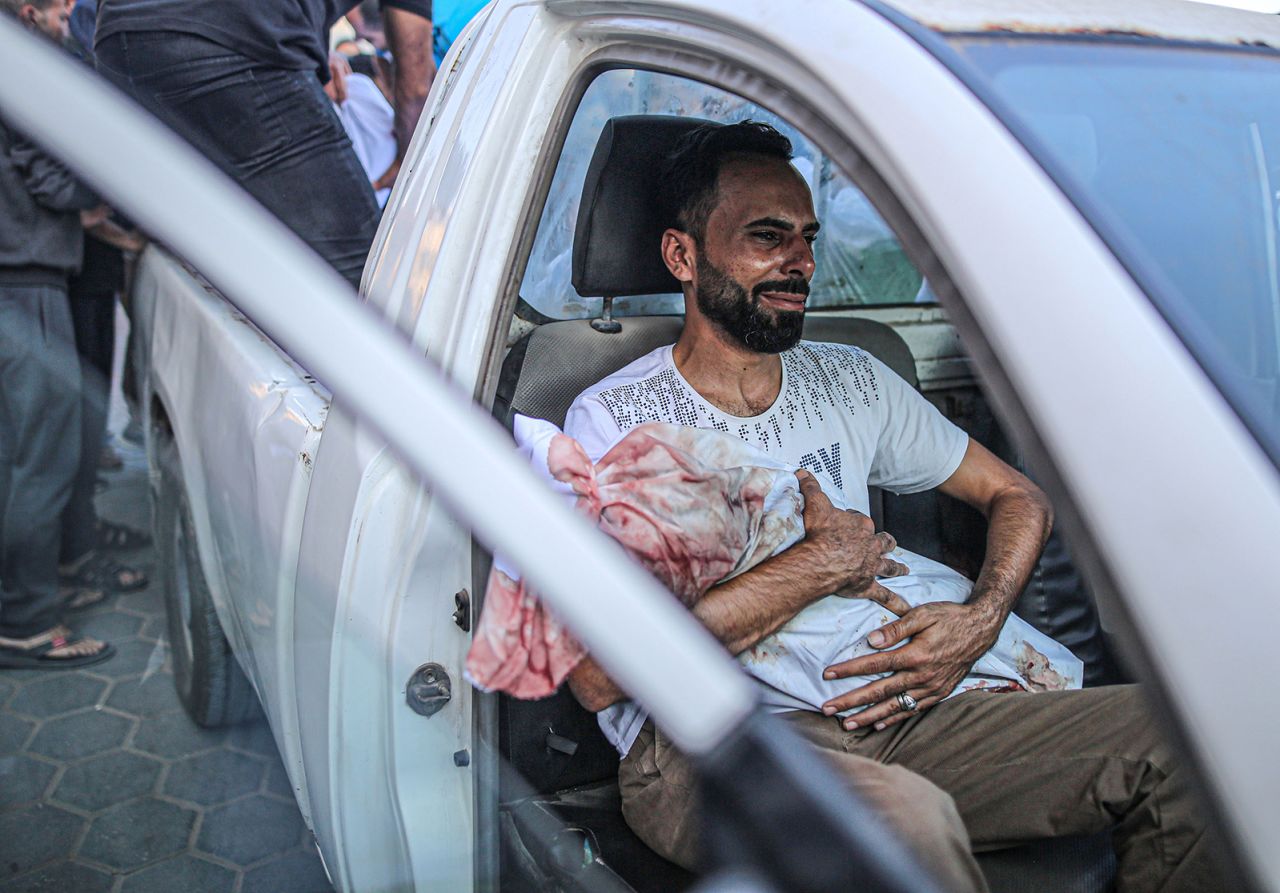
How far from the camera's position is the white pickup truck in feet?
2.61

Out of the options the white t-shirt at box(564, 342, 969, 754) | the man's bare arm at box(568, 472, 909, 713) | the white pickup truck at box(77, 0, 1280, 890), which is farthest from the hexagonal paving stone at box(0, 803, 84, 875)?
the man's bare arm at box(568, 472, 909, 713)

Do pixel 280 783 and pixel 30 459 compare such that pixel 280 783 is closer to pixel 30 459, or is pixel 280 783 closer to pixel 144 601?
pixel 144 601

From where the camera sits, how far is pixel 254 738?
1898mm

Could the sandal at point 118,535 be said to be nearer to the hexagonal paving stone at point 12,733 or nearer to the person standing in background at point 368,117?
the hexagonal paving stone at point 12,733

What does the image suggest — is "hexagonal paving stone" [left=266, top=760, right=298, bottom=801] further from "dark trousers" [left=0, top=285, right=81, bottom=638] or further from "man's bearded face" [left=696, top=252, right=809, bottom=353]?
"man's bearded face" [left=696, top=252, right=809, bottom=353]

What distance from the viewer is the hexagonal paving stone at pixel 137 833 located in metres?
1.50

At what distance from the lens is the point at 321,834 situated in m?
1.53

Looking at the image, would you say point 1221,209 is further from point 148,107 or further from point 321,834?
point 148,107

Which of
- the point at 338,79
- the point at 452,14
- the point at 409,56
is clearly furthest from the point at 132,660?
the point at 338,79

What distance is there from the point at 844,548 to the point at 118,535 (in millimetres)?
1207

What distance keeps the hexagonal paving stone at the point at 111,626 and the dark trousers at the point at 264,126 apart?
3.76 ft

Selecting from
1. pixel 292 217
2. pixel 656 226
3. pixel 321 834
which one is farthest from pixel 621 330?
pixel 321 834

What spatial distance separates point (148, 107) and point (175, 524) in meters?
0.95

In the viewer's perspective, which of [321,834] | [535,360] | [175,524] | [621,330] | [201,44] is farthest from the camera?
[175,524]
